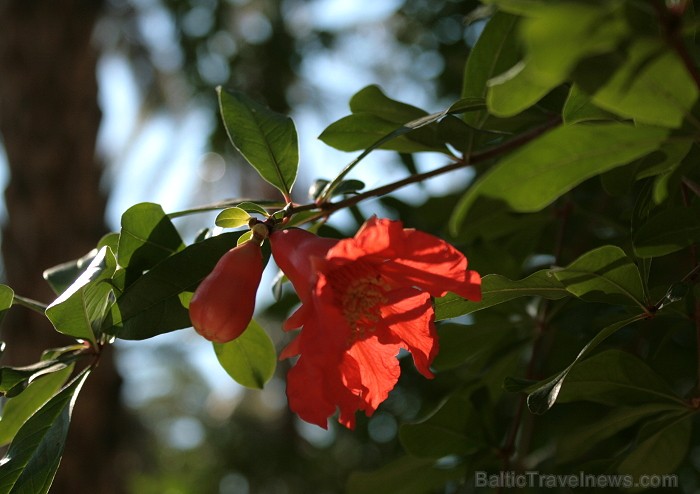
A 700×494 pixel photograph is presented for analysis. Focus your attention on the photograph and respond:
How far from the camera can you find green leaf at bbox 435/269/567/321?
763 mm

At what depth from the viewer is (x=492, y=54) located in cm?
89

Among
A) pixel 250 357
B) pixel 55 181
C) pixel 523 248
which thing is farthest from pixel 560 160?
pixel 55 181

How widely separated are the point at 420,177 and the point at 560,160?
34 cm

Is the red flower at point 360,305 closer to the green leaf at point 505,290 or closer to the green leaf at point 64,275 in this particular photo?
the green leaf at point 505,290

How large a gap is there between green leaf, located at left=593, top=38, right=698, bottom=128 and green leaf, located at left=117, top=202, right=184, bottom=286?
1.59 ft

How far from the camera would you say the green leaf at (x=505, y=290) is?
763mm

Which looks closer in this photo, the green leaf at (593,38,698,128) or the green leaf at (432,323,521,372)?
the green leaf at (593,38,698,128)

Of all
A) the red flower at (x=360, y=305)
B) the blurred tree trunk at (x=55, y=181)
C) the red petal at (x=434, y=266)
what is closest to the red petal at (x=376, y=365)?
the red flower at (x=360, y=305)

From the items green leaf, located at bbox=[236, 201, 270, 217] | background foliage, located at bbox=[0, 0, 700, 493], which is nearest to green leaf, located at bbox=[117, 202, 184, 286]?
background foliage, located at bbox=[0, 0, 700, 493]

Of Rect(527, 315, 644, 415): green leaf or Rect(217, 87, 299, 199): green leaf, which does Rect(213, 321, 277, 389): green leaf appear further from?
Rect(527, 315, 644, 415): green leaf

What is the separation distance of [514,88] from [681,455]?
0.64 metres

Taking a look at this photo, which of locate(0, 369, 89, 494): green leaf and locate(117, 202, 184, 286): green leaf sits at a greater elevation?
locate(117, 202, 184, 286): green leaf

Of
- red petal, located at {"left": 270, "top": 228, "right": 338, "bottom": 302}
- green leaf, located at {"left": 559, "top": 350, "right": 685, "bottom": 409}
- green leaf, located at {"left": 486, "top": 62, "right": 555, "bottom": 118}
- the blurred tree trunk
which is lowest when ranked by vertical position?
the blurred tree trunk

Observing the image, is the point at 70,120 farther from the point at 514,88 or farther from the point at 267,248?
the point at 514,88
